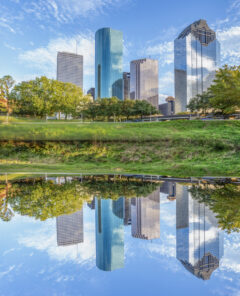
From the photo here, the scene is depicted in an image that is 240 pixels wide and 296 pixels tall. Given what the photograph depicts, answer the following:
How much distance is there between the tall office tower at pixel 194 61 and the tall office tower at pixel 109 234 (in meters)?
130

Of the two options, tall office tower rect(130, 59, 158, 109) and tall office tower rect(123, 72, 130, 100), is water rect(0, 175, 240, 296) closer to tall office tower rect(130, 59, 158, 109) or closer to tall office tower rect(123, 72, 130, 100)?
tall office tower rect(130, 59, 158, 109)

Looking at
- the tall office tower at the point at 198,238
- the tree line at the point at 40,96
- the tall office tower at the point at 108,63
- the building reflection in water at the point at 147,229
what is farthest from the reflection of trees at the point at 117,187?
the tall office tower at the point at 108,63

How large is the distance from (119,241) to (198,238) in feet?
2.95

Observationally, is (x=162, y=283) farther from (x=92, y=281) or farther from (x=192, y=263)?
(x=92, y=281)

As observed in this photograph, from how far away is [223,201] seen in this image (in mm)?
3508

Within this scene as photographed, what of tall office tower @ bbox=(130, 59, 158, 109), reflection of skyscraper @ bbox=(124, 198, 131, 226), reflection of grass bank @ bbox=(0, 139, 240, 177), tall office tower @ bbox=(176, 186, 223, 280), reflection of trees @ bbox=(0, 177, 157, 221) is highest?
tall office tower @ bbox=(130, 59, 158, 109)

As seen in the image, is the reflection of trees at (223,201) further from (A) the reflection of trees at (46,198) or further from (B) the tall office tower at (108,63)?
(B) the tall office tower at (108,63)

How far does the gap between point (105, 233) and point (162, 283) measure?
1056mm

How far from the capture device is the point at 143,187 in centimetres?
453

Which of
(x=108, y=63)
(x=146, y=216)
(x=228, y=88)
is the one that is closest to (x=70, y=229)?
(x=146, y=216)

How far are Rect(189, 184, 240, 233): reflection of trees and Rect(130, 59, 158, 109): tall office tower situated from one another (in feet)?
508

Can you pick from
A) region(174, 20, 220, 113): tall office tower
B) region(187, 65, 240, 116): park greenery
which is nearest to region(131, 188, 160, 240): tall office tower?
region(187, 65, 240, 116): park greenery

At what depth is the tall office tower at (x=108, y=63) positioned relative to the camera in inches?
5615

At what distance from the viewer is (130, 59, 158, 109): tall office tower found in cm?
15748
